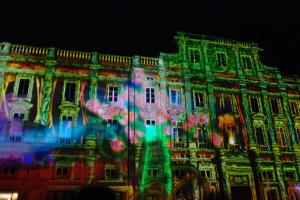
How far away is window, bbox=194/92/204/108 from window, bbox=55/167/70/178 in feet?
42.2

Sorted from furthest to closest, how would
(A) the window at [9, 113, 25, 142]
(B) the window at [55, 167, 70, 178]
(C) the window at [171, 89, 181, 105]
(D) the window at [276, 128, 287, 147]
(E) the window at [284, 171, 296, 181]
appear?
(D) the window at [276, 128, 287, 147], (C) the window at [171, 89, 181, 105], (E) the window at [284, 171, 296, 181], (A) the window at [9, 113, 25, 142], (B) the window at [55, 167, 70, 178]

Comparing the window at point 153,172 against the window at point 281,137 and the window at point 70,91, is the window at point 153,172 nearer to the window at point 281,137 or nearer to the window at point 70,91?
the window at point 70,91

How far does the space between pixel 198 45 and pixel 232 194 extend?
49.2 ft

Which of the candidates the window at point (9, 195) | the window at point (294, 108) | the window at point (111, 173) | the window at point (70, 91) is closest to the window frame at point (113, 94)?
the window at point (70, 91)

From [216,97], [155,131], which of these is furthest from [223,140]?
[155,131]

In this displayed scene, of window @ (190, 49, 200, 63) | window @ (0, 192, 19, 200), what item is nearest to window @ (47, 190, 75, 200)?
window @ (0, 192, 19, 200)

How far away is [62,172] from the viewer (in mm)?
21094

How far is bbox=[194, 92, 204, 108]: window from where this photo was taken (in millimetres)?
25969

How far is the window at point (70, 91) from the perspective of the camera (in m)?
23.5

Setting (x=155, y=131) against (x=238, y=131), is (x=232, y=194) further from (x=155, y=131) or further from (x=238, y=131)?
(x=155, y=131)

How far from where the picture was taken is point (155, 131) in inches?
947

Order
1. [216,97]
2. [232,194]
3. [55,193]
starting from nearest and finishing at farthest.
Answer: [55,193], [232,194], [216,97]

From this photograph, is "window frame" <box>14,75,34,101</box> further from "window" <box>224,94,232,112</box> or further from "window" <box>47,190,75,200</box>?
"window" <box>224,94,232,112</box>

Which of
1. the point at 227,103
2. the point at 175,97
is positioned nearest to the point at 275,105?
the point at 227,103
